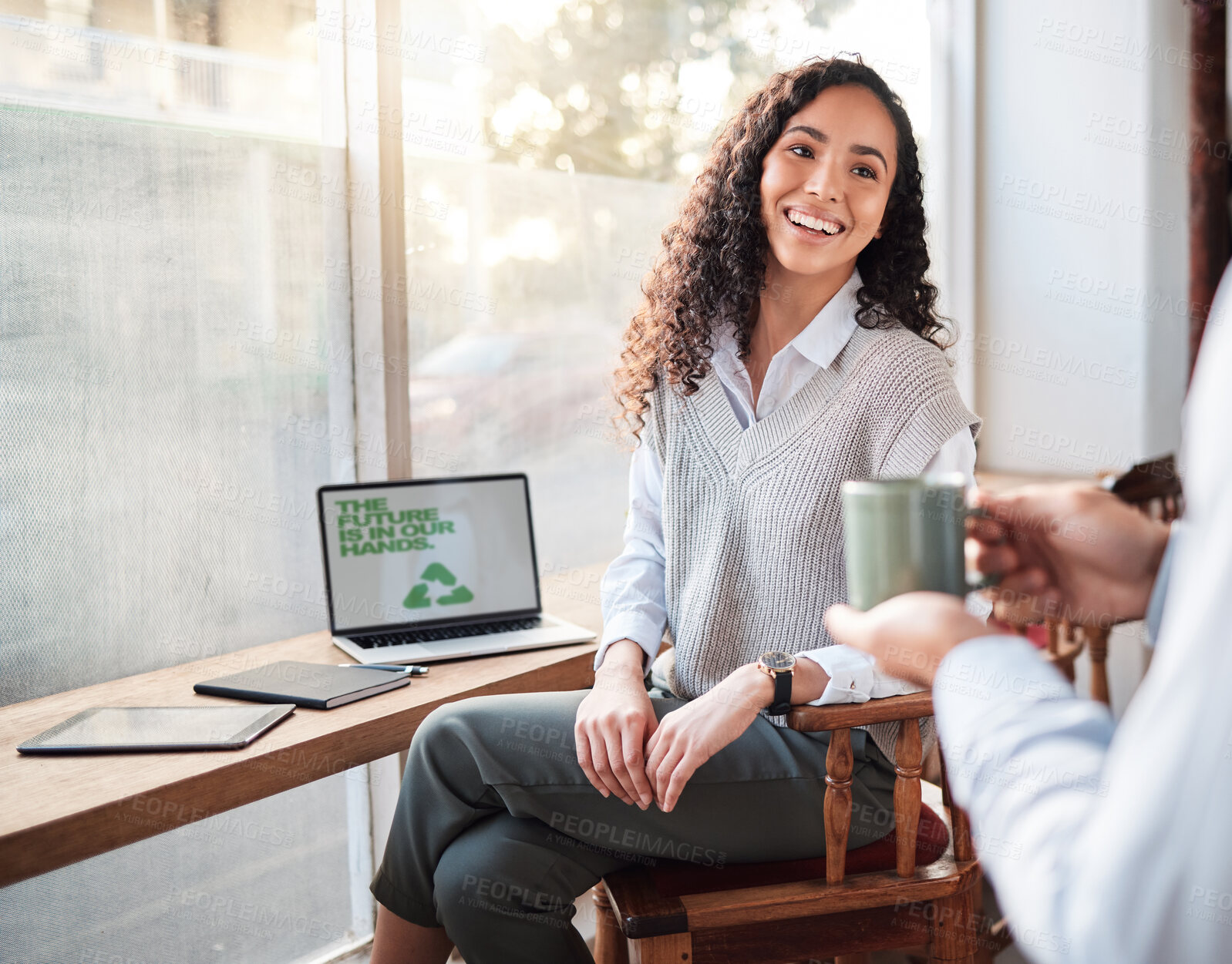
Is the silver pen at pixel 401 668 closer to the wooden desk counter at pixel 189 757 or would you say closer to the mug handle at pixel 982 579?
the wooden desk counter at pixel 189 757

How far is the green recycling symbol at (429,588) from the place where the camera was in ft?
5.48

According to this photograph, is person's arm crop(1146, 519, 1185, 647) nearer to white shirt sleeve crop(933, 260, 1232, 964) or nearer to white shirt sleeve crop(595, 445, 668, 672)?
white shirt sleeve crop(933, 260, 1232, 964)

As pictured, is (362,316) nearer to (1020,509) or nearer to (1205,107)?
(1020,509)

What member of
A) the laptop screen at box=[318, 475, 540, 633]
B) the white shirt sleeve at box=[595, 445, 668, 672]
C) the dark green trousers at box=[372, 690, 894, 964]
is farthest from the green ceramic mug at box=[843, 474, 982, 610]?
the laptop screen at box=[318, 475, 540, 633]

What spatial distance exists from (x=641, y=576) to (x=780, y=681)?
377 mm

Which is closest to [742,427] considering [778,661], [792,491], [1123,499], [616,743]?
[792,491]

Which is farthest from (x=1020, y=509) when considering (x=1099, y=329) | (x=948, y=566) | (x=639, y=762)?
(x=1099, y=329)

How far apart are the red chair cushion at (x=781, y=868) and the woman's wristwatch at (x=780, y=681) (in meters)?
0.21

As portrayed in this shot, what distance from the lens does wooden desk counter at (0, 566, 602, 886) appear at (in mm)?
1014

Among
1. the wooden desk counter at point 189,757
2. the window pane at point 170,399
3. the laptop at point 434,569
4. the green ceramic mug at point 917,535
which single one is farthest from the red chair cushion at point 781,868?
the window pane at point 170,399

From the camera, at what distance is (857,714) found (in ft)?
3.65

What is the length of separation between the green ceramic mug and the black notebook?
869mm

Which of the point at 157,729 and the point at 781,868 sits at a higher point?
the point at 157,729

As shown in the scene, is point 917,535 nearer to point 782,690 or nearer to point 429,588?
point 782,690
